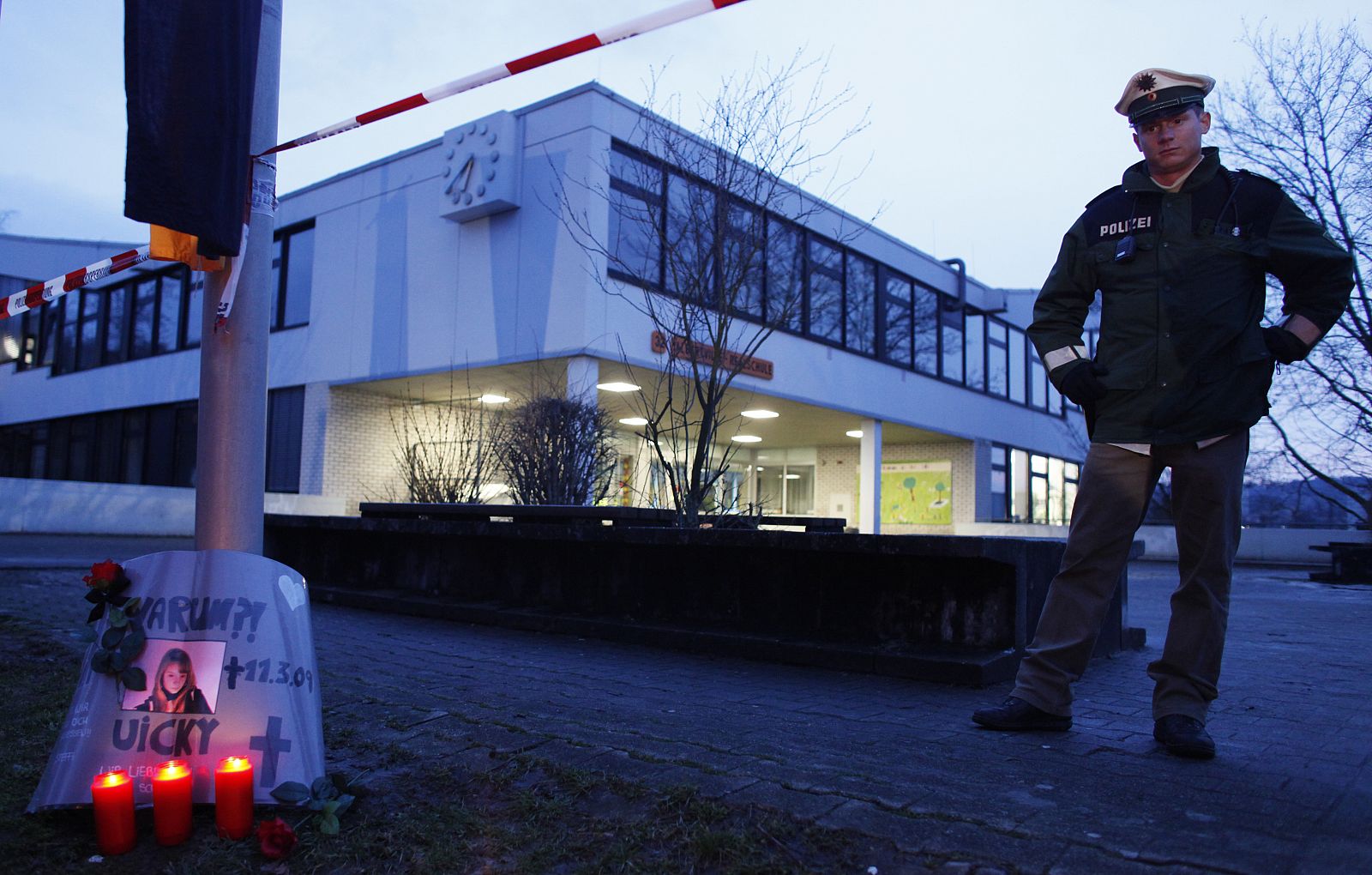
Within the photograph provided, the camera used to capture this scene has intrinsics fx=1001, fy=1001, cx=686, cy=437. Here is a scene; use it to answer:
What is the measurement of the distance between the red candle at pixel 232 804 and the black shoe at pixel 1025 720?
85.2 inches

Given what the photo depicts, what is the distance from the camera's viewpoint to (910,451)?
28.5 meters

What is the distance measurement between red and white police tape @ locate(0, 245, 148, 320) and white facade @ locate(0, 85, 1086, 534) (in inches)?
224

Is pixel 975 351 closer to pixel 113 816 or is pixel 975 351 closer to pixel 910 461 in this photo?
pixel 910 461

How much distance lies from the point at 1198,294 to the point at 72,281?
4686 mm

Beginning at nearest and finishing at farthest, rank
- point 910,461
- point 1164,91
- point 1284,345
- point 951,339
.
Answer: point 1284,345 < point 1164,91 < point 951,339 < point 910,461

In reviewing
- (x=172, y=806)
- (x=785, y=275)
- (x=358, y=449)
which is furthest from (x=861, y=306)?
(x=172, y=806)

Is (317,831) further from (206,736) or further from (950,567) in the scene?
(950,567)

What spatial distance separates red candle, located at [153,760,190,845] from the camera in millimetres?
2205

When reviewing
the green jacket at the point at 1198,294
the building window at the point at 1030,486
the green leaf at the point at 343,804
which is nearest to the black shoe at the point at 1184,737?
the green jacket at the point at 1198,294

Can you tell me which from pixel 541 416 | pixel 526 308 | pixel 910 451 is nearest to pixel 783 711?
pixel 541 416

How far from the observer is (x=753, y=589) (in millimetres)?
5031

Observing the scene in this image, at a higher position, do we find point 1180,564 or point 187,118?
point 187,118

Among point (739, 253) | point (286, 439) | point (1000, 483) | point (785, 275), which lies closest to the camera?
point (739, 253)

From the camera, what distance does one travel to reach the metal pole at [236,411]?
2994 mm
